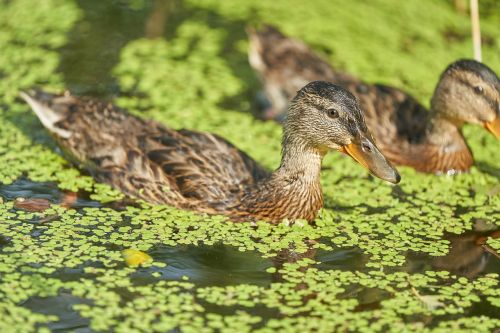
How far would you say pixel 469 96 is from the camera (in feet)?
31.9

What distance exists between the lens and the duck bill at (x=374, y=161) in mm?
7918

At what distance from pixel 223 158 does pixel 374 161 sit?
1463 millimetres

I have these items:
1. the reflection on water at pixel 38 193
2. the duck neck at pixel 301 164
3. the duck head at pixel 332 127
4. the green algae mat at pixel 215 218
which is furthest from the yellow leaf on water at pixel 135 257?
the duck head at pixel 332 127

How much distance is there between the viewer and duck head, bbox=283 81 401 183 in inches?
315

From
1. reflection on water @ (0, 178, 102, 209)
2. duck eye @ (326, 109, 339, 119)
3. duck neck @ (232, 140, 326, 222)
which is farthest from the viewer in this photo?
reflection on water @ (0, 178, 102, 209)

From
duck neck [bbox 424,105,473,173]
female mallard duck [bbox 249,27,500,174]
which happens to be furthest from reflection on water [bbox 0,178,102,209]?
duck neck [bbox 424,105,473,173]

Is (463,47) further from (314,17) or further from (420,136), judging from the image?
(420,136)

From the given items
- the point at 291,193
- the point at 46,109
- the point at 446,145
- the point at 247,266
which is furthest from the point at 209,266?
the point at 446,145

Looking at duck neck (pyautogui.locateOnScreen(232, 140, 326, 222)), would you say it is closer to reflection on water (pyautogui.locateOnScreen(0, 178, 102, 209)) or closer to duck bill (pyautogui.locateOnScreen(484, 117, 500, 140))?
reflection on water (pyautogui.locateOnScreen(0, 178, 102, 209))

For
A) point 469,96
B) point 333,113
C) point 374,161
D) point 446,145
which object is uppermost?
point 469,96

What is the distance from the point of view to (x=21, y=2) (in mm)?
13180

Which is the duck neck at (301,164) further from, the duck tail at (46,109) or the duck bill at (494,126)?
the duck tail at (46,109)

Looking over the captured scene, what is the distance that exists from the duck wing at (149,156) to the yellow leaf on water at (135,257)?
3.28ft

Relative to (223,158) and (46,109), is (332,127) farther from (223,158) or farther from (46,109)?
(46,109)
